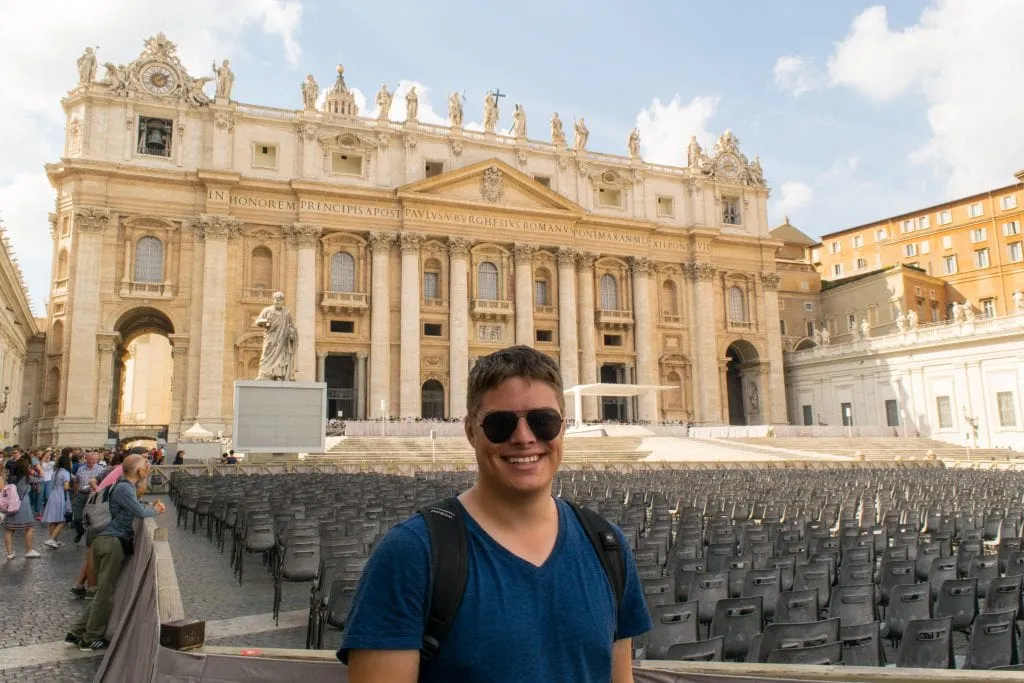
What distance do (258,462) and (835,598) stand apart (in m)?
24.2

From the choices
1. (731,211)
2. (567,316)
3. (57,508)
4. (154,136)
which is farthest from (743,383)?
(57,508)

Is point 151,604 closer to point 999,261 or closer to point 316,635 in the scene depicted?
point 316,635

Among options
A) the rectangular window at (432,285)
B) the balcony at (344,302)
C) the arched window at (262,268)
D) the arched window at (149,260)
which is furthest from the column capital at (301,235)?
the rectangular window at (432,285)

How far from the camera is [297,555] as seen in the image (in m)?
8.17

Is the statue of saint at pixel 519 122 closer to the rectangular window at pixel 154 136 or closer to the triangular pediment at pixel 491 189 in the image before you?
the triangular pediment at pixel 491 189

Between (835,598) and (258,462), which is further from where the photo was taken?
(258,462)

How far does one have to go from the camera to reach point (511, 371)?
81.2 inches

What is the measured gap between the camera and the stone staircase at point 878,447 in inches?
1389

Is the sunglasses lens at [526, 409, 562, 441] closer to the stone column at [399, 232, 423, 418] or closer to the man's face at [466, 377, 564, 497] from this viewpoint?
the man's face at [466, 377, 564, 497]

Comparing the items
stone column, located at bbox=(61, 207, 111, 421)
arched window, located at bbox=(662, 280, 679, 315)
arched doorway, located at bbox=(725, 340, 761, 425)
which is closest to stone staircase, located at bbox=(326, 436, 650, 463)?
stone column, located at bbox=(61, 207, 111, 421)

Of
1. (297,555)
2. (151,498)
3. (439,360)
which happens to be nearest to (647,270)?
(439,360)

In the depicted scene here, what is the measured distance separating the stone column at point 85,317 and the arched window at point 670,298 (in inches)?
1404

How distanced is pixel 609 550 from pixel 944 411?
47.4 metres

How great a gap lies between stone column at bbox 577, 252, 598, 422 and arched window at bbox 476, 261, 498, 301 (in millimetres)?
5959
